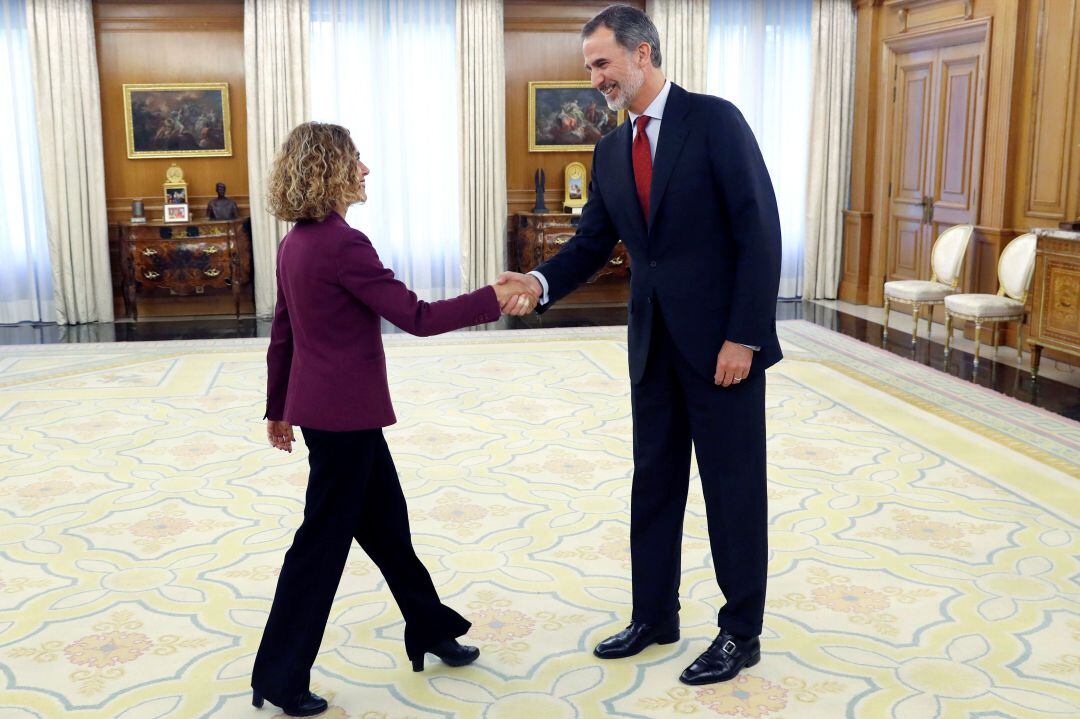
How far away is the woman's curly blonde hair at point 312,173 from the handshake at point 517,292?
1.73 feet

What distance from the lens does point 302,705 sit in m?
2.91

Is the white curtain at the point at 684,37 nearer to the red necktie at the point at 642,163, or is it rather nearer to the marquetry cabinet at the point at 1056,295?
the marquetry cabinet at the point at 1056,295

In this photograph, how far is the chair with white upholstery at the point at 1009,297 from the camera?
751 centimetres

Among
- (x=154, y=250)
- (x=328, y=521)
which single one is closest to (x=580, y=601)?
(x=328, y=521)

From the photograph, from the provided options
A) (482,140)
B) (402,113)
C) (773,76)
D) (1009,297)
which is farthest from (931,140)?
(402,113)

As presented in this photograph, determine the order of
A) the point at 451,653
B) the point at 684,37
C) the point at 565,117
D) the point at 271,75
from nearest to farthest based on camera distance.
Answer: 1. the point at 451,653
2. the point at 271,75
3. the point at 684,37
4. the point at 565,117

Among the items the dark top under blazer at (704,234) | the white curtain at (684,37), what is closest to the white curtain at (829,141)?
the white curtain at (684,37)

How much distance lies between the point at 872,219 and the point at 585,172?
2.90 m

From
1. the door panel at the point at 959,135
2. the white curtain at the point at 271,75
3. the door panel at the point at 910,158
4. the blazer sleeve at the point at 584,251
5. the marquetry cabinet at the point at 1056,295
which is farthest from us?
the white curtain at the point at 271,75

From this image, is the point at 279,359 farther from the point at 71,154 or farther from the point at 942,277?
the point at 71,154

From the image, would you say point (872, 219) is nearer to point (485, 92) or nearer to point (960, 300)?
point (960, 300)

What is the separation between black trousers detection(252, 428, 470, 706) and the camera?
279 cm

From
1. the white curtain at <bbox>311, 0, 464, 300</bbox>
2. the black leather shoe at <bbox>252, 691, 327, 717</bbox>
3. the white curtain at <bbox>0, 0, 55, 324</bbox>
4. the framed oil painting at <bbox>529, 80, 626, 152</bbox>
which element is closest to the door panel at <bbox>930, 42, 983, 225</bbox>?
the framed oil painting at <bbox>529, 80, 626, 152</bbox>

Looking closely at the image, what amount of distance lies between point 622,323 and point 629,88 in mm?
6900
